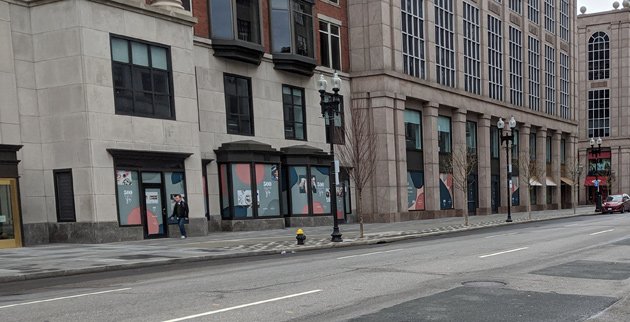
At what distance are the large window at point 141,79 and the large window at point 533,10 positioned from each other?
140 feet


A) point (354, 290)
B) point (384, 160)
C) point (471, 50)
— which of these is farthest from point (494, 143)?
point (354, 290)

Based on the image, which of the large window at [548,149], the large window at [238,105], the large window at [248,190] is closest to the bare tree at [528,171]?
the large window at [548,149]

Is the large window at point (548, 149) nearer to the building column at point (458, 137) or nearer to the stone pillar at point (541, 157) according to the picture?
the stone pillar at point (541, 157)

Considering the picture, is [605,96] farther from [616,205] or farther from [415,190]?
[415,190]

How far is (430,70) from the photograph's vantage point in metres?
37.7

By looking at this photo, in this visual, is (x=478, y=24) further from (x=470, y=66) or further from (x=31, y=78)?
(x=31, y=78)

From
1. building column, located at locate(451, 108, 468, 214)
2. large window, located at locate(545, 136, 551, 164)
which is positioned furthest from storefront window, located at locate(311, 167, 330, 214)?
large window, located at locate(545, 136, 551, 164)

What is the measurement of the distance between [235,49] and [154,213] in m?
9.18

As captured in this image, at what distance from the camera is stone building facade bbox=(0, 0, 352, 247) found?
1895 cm

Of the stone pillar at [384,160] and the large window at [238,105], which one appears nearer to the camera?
the large window at [238,105]

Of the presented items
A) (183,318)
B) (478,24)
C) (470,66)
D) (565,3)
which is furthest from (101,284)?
(565,3)

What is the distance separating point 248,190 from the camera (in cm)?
2581

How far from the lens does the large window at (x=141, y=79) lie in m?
20.0

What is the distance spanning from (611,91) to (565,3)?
20.9 m
